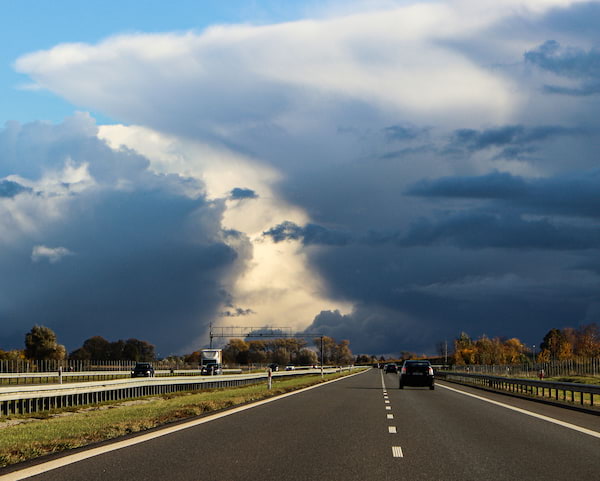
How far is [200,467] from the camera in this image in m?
10.5

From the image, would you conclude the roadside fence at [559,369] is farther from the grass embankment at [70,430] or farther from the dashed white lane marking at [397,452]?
the dashed white lane marking at [397,452]

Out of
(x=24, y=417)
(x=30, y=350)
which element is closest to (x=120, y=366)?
(x=30, y=350)

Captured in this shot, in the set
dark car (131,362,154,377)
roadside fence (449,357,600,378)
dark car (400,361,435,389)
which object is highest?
dark car (400,361,435,389)

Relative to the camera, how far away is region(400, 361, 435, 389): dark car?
42844 millimetres

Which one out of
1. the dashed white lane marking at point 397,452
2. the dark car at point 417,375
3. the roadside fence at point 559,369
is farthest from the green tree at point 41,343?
the dashed white lane marking at point 397,452

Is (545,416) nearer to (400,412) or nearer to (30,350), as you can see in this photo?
(400,412)

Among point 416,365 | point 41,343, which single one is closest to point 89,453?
point 416,365

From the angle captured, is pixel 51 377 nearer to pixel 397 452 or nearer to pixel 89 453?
pixel 89 453

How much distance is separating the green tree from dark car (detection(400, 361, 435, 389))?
99564 mm

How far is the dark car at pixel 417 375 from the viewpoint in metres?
42.8

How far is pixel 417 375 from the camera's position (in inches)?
1709

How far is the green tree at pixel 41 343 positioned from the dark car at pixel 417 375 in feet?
327

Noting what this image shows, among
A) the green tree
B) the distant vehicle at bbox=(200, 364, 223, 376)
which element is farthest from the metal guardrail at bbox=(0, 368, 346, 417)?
the green tree

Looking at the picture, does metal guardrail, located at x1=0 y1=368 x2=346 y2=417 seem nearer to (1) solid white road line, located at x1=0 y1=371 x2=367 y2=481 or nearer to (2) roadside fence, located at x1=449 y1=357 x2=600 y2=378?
(1) solid white road line, located at x1=0 y1=371 x2=367 y2=481
